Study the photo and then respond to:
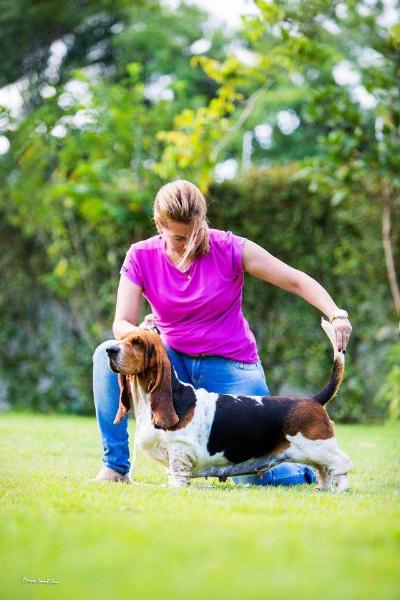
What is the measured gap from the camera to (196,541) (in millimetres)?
3143

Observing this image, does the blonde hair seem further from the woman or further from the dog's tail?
the dog's tail

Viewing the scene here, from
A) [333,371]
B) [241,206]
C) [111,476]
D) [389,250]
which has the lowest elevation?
[389,250]

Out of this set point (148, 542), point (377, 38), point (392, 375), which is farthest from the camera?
point (377, 38)

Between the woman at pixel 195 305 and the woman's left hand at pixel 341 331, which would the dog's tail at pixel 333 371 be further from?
the woman at pixel 195 305

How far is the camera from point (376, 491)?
4.85 m

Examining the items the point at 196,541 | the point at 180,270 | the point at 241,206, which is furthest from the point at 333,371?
the point at 241,206

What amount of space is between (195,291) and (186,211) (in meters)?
0.51

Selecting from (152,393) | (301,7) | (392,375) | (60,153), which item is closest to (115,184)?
(60,153)

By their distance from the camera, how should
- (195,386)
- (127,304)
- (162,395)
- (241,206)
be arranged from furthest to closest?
1. (241,206)
2. (195,386)
3. (127,304)
4. (162,395)

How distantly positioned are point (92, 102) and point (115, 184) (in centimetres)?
148

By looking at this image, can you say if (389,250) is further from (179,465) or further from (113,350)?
(113,350)

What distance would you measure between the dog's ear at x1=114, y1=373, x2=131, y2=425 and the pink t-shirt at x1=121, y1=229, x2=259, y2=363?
53 cm

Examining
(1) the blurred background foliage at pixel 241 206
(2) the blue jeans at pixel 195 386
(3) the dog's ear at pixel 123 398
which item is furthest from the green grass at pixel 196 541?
(1) the blurred background foliage at pixel 241 206

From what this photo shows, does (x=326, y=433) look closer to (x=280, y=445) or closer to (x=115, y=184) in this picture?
(x=280, y=445)
